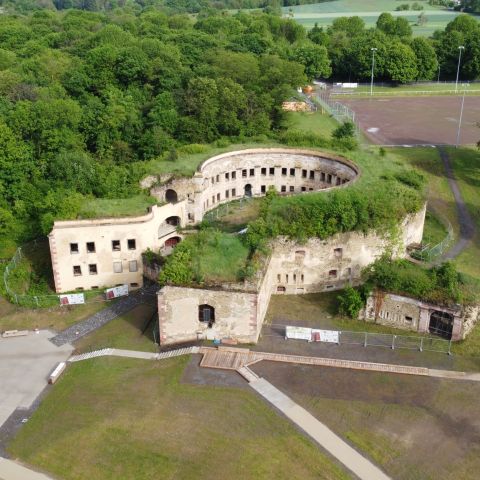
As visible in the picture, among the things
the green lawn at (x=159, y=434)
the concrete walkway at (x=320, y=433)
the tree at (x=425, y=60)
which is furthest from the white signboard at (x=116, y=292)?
the tree at (x=425, y=60)

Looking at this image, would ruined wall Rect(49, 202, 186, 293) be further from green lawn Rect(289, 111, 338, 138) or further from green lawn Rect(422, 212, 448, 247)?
green lawn Rect(289, 111, 338, 138)

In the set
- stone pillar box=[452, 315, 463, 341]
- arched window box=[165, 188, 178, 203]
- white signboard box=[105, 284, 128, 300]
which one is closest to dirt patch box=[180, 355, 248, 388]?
white signboard box=[105, 284, 128, 300]

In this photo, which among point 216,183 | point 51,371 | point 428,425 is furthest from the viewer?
point 216,183

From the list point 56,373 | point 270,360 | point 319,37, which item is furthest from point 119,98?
point 319,37

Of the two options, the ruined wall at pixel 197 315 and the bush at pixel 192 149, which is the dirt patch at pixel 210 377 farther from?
the bush at pixel 192 149

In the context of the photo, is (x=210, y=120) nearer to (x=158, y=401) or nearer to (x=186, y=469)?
(x=158, y=401)

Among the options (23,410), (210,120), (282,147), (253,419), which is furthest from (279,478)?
(210,120)
